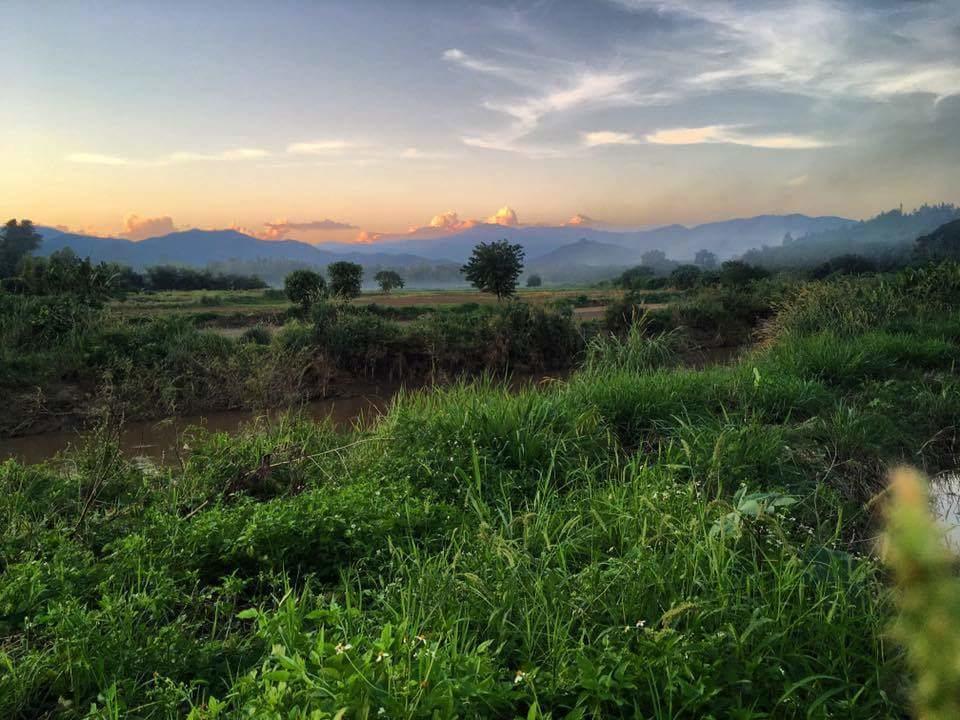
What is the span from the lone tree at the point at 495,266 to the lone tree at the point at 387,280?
61.1ft

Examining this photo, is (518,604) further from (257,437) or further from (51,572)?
(257,437)

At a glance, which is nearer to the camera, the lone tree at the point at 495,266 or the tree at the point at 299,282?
the tree at the point at 299,282

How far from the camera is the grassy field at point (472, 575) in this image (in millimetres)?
2141

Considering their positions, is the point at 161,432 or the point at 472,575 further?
the point at 161,432

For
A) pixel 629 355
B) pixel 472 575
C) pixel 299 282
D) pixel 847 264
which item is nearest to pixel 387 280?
pixel 299 282

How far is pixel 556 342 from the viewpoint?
1533 centimetres

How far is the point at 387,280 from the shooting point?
46469 mm

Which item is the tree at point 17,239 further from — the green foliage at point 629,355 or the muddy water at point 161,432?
the green foliage at point 629,355

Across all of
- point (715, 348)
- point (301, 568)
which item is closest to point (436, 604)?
point (301, 568)

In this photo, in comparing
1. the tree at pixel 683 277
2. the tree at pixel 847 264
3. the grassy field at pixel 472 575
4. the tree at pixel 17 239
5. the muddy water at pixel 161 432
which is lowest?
the muddy water at pixel 161 432

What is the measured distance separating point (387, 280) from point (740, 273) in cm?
2623

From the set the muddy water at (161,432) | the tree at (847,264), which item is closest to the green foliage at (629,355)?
the muddy water at (161,432)

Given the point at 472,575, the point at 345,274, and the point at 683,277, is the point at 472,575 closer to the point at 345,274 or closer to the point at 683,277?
the point at 345,274

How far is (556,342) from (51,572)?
12934 mm
